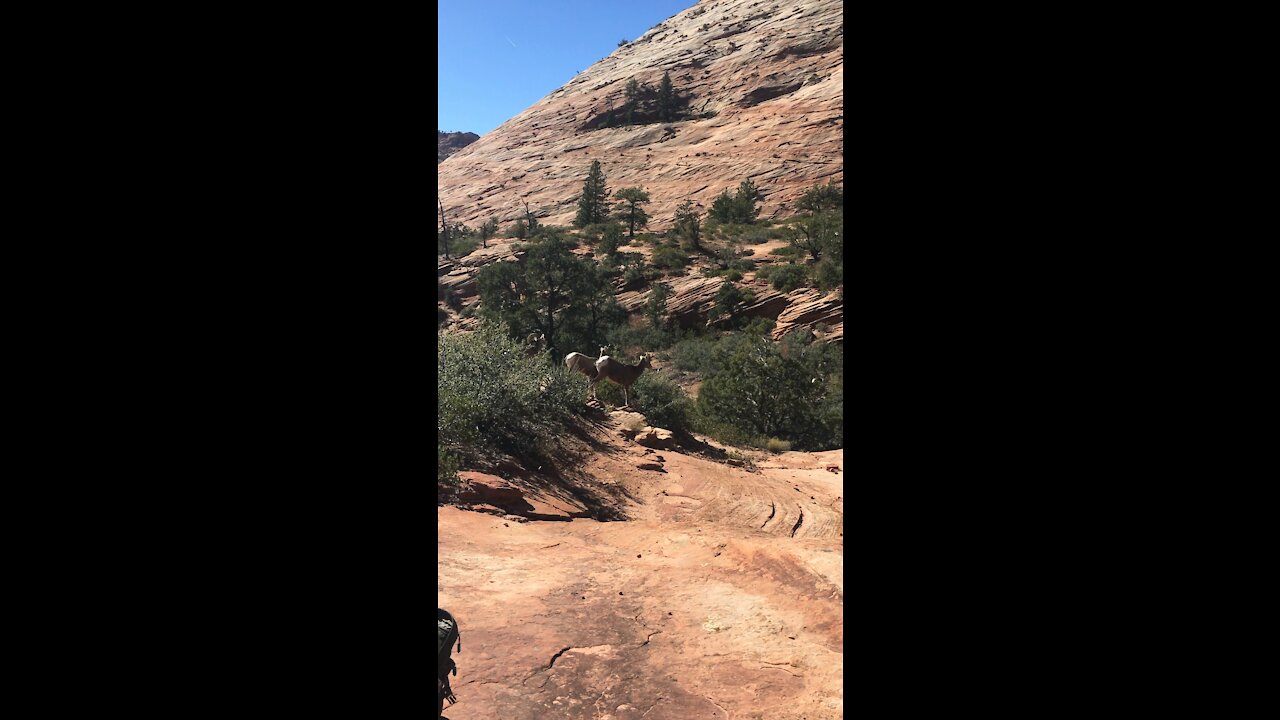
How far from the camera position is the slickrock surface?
3328 mm

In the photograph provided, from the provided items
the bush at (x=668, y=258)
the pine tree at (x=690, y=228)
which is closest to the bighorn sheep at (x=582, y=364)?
the bush at (x=668, y=258)

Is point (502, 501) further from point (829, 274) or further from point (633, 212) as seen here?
point (633, 212)

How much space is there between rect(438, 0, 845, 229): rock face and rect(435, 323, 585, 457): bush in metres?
21.2

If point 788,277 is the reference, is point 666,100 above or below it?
above

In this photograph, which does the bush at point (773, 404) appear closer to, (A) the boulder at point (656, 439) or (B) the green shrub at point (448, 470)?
(A) the boulder at point (656, 439)

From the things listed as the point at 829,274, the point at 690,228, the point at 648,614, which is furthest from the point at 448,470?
the point at 690,228

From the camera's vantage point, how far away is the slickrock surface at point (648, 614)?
10.9ft

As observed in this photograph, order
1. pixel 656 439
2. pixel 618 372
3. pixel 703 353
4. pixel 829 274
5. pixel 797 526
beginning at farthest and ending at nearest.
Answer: pixel 829 274 < pixel 703 353 < pixel 618 372 < pixel 656 439 < pixel 797 526

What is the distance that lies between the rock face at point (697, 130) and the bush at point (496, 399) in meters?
21.2

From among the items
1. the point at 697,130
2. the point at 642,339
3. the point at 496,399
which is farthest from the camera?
the point at 697,130

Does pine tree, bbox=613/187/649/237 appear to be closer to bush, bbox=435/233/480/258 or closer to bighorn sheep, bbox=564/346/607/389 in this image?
bush, bbox=435/233/480/258

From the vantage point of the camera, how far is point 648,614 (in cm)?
434

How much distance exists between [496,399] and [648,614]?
429cm

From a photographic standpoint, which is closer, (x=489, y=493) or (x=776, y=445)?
(x=489, y=493)
